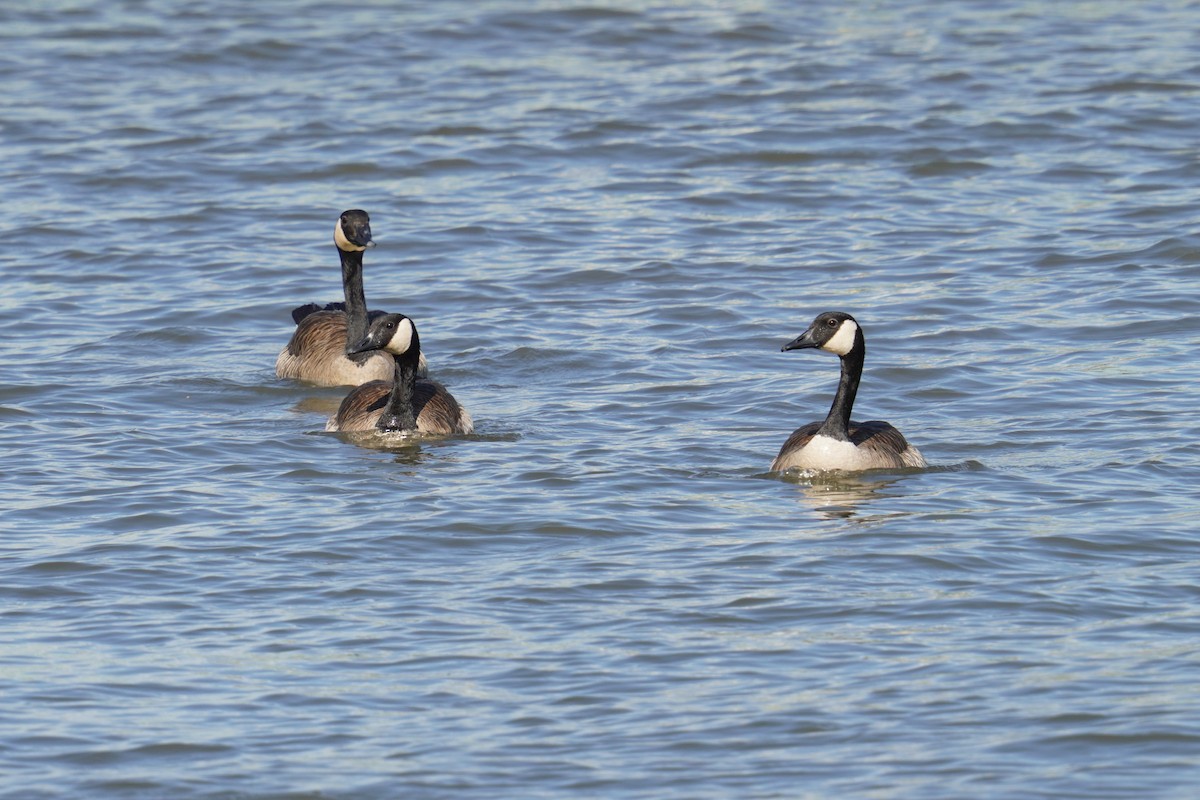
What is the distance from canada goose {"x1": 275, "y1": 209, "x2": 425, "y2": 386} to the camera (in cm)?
1560

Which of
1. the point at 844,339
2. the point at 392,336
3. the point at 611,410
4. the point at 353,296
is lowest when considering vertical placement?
the point at 611,410

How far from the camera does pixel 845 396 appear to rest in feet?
41.0

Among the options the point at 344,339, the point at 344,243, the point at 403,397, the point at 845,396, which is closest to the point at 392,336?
the point at 403,397

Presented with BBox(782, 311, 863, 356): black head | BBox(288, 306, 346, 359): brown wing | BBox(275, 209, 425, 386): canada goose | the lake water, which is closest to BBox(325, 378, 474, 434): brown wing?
the lake water

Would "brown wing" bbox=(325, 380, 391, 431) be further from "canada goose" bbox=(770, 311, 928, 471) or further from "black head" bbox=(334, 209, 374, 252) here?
"canada goose" bbox=(770, 311, 928, 471)

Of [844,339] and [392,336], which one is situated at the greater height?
[844,339]

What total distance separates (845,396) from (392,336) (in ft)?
10.3

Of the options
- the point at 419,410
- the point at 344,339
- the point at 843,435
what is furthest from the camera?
the point at 344,339

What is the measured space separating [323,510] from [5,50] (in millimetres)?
19485

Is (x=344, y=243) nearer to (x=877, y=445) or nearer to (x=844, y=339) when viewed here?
(x=844, y=339)

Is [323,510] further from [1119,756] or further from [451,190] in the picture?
[451,190]

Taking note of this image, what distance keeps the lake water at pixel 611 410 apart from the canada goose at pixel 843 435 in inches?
6.6

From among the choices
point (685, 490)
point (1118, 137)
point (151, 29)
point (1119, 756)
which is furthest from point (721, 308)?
point (151, 29)

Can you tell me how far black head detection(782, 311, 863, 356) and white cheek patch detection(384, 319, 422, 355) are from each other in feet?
8.66
